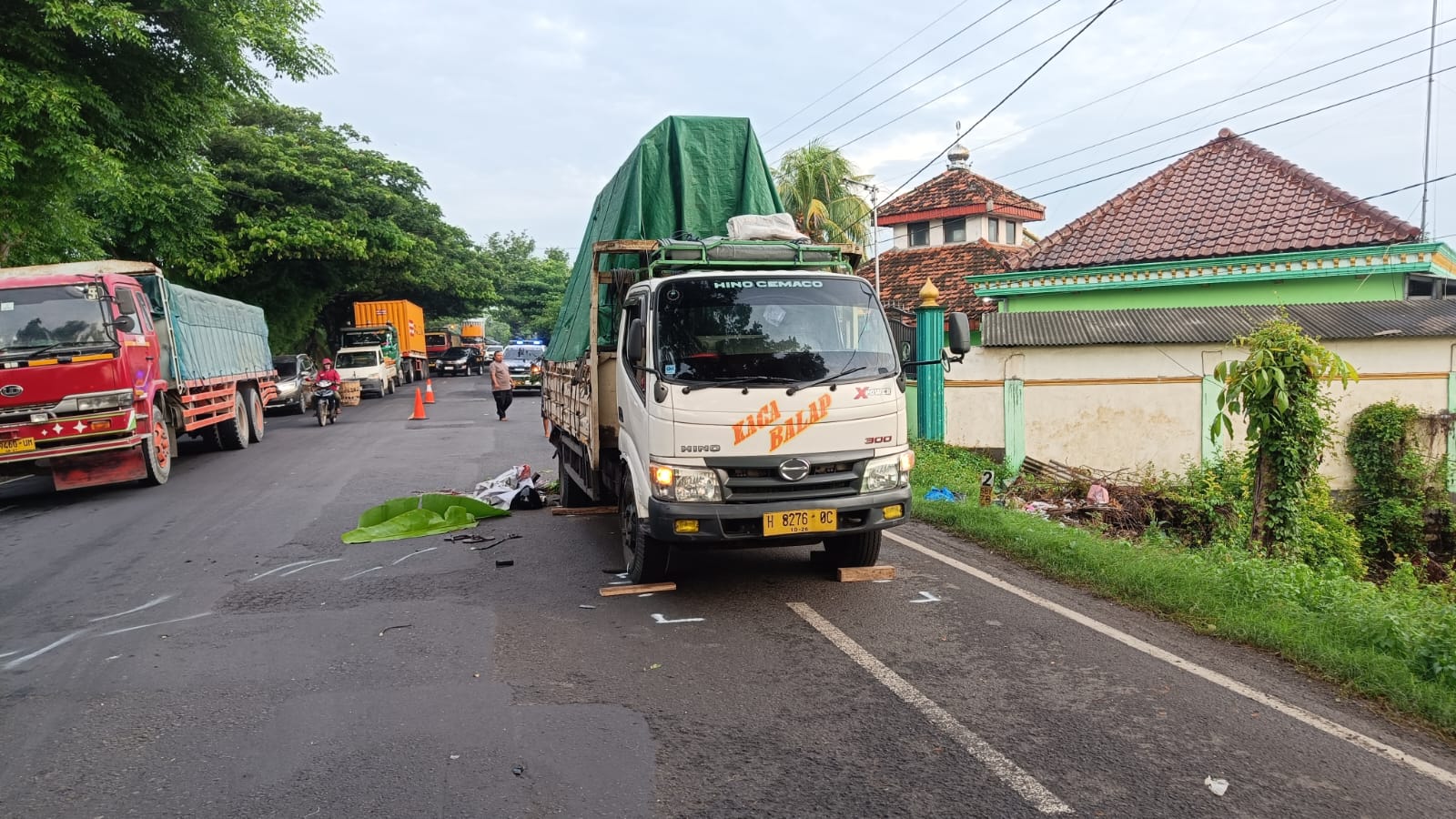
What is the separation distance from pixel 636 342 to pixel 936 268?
1933 cm

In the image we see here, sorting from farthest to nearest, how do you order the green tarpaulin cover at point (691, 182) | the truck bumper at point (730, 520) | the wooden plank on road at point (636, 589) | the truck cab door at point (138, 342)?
the truck cab door at point (138, 342)
the green tarpaulin cover at point (691, 182)
the wooden plank on road at point (636, 589)
the truck bumper at point (730, 520)

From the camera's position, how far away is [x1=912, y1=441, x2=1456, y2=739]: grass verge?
14.9ft

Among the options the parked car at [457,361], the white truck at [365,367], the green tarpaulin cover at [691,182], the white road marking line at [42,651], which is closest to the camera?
the white road marking line at [42,651]

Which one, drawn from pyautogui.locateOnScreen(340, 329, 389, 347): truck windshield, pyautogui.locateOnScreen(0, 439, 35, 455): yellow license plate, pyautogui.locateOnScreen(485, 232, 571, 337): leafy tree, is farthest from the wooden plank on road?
pyautogui.locateOnScreen(485, 232, 571, 337): leafy tree

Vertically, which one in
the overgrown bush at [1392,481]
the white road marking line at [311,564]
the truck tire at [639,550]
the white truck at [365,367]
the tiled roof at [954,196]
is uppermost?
the tiled roof at [954,196]

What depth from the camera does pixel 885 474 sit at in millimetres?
5824

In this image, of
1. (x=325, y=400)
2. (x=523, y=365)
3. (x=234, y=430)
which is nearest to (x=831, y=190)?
(x=523, y=365)

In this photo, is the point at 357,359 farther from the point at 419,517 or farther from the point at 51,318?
the point at 419,517

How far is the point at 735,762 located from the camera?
3.70m

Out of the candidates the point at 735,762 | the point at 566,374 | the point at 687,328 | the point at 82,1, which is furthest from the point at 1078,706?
Answer: the point at 82,1

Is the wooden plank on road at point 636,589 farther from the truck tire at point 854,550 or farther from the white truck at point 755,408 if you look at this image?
the truck tire at point 854,550

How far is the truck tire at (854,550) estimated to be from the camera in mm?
6422

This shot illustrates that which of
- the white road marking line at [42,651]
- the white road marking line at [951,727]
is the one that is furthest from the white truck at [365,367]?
the white road marking line at [951,727]

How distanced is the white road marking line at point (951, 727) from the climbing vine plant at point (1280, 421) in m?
5.17
